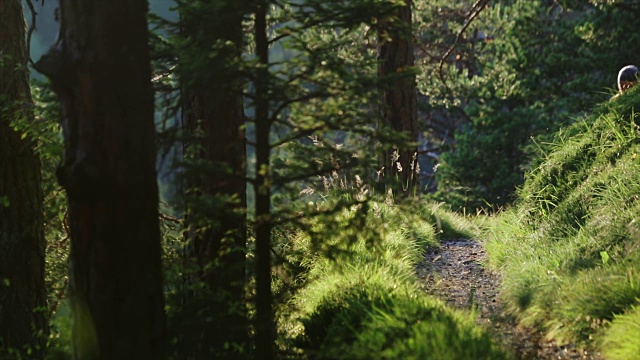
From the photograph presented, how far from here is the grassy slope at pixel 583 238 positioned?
203 inches

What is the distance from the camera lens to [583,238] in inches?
262

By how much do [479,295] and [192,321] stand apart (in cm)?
333

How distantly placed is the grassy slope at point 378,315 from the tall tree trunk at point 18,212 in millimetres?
2462

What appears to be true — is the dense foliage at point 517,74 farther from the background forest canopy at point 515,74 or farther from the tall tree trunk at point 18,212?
the tall tree trunk at point 18,212

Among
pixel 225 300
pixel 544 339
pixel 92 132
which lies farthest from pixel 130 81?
pixel 544 339

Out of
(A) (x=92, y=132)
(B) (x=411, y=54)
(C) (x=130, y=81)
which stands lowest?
(A) (x=92, y=132)

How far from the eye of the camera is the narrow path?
16.6 feet

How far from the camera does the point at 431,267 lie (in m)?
7.86

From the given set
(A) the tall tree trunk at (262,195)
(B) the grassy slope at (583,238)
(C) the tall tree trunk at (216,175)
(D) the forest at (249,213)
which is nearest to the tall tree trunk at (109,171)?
(D) the forest at (249,213)

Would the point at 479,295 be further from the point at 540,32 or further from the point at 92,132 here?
the point at 540,32

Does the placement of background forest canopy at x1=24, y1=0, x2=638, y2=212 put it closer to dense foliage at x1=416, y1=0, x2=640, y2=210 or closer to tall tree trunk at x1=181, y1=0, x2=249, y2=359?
dense foliage at x1=416, y1=0, x2=640, y2=210

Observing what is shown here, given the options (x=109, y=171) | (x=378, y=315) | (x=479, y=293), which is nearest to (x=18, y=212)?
(x=109, y=171)

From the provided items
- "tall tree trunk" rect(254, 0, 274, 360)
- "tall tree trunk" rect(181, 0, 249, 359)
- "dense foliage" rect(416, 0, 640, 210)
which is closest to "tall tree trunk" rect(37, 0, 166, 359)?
"tall tree trunk" rect(181, 0, 249, 359)

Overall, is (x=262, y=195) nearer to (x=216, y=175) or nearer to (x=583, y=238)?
(x=216, y=175)
